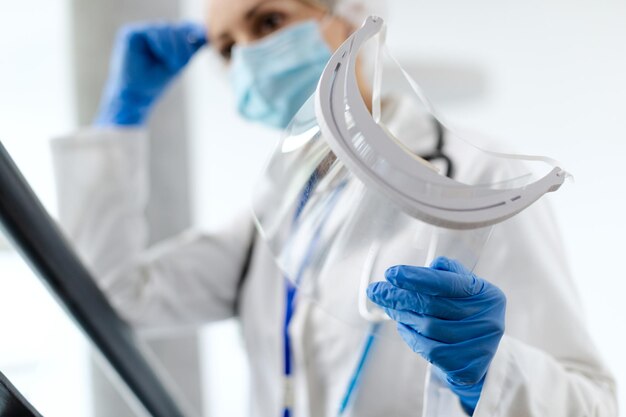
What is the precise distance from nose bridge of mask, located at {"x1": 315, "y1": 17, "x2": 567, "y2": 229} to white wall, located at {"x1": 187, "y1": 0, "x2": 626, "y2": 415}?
2.70ft

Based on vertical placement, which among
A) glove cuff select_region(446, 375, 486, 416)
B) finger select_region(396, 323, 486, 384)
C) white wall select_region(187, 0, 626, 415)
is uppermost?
finger select_region(396, 323, 486, 384)

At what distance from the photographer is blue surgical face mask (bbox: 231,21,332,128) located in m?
1.05

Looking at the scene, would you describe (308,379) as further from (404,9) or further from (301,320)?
(404,9)

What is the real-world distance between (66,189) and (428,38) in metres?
0.96

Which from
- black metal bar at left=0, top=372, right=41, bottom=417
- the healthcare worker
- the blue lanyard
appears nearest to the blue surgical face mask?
the healthcare worker

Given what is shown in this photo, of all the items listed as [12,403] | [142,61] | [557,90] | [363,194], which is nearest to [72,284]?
[12,403]

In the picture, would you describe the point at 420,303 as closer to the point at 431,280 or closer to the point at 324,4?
the point at 431,280

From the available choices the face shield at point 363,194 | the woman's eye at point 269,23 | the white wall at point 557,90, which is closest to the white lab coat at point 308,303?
the face shield at point 363,194

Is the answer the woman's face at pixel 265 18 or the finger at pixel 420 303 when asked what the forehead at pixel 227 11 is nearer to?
the woman's face at pixel 265 18

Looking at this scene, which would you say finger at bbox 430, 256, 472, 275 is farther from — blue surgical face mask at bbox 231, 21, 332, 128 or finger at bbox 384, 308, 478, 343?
blue surgical face mask at bbox 231, 21, 332, 128

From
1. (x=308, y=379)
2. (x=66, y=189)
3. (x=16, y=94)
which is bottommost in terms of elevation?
(x=308, y=379)

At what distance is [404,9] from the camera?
1.73m

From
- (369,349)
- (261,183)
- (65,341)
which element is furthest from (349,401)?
(65,341)

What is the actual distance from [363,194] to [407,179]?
10 centimetres
